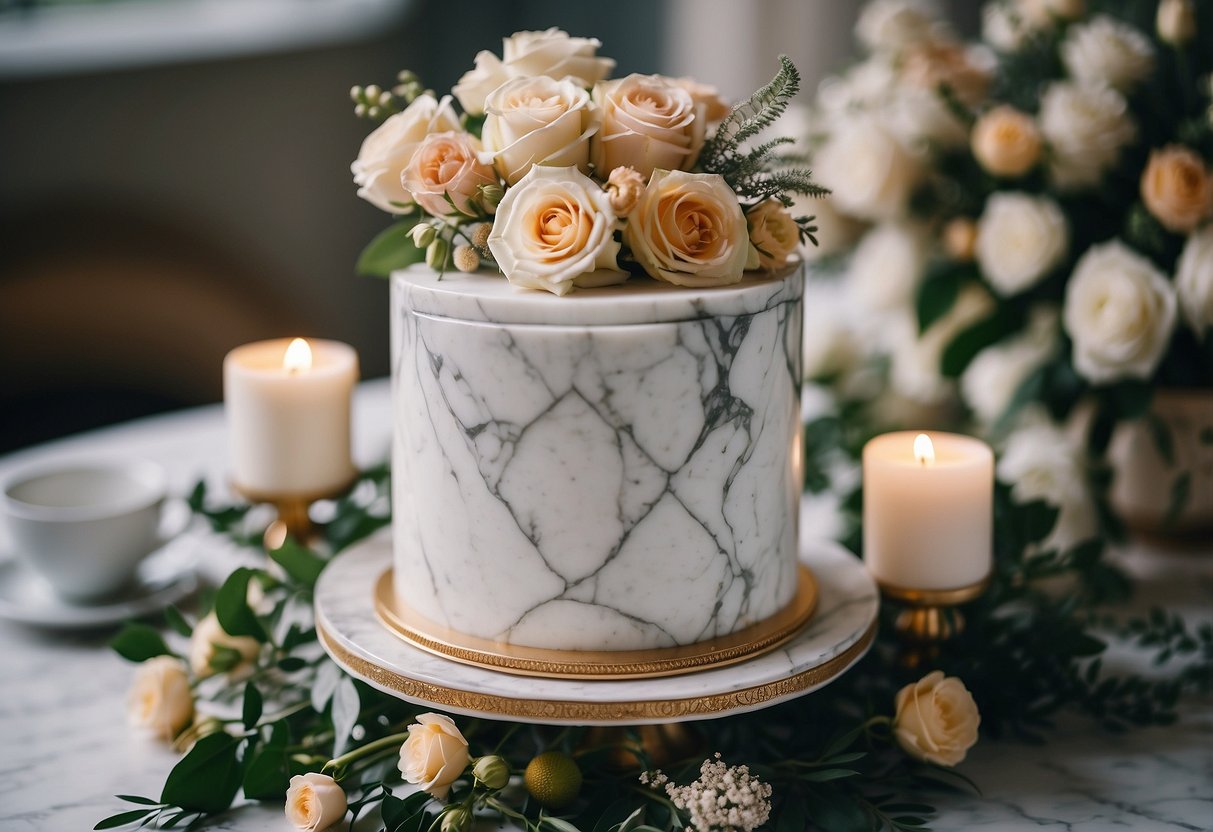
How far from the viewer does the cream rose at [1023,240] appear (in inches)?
52.9

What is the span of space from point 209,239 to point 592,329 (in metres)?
2.93

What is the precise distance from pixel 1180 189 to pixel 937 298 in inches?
12.3

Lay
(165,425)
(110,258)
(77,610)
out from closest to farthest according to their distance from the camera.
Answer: (77,610) → (165,425) → (110,258)

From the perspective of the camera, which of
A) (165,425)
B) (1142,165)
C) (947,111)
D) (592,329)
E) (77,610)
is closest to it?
(592,329)

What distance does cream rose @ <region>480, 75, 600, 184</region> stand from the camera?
85 centimetres

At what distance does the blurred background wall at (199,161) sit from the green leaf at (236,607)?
2438 mm

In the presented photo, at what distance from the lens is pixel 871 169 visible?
4.91ft

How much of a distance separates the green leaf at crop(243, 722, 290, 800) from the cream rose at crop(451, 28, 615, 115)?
0.52m

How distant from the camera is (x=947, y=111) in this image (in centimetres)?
148

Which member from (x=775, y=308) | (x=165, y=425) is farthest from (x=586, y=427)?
(x=165, y=425)

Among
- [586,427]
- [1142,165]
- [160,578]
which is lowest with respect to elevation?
[160,578]

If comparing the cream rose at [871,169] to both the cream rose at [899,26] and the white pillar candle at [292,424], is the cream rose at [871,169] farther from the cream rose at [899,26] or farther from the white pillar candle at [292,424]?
the white pillar candle at [292,424]

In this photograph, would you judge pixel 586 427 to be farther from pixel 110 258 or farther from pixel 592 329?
pixel 110 258

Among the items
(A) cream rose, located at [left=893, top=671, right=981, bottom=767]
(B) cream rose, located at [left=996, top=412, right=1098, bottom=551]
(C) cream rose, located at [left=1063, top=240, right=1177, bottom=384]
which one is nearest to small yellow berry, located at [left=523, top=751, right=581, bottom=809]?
(A) cream rose, located at [left=893, top=671, right=981, bottom=767]
